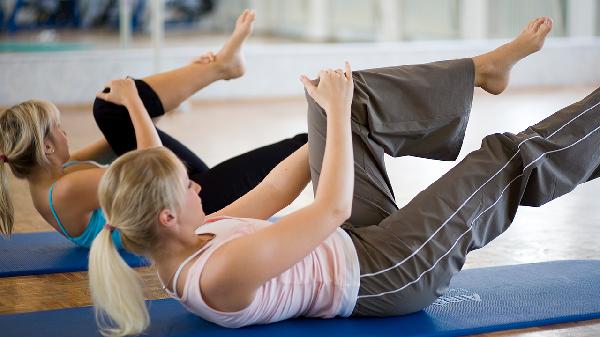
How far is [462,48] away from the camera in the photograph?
27.2ft

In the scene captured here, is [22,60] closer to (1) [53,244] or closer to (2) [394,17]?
(2) [394,17]

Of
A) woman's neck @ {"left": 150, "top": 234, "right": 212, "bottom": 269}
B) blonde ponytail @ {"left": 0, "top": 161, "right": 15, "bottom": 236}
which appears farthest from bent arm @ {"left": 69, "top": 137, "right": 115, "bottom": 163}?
woman's neck @ {"left": 150, "top": 234, "right": 212, "bottom": 269}

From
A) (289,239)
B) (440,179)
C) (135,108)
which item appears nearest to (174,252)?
(289,239)

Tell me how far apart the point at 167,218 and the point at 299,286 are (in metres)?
0.38

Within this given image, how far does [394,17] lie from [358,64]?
588 millimetres

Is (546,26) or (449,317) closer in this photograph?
(449,317)

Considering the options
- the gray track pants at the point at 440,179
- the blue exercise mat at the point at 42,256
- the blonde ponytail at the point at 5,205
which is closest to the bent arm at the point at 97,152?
the blue exercise mat at the point at 42,256

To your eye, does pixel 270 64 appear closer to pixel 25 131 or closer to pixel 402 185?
pixel 402 185

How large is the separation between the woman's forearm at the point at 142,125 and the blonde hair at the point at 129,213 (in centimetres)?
96

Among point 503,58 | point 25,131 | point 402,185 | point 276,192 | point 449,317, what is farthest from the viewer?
point 402,185

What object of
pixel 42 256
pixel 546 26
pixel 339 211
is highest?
pixel 546 26

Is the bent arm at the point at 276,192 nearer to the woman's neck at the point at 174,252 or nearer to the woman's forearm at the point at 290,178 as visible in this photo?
the woman's forearm at the point at 290,178

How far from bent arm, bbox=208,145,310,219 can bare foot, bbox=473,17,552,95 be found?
0.52 meters

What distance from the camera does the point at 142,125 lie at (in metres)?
2.93
